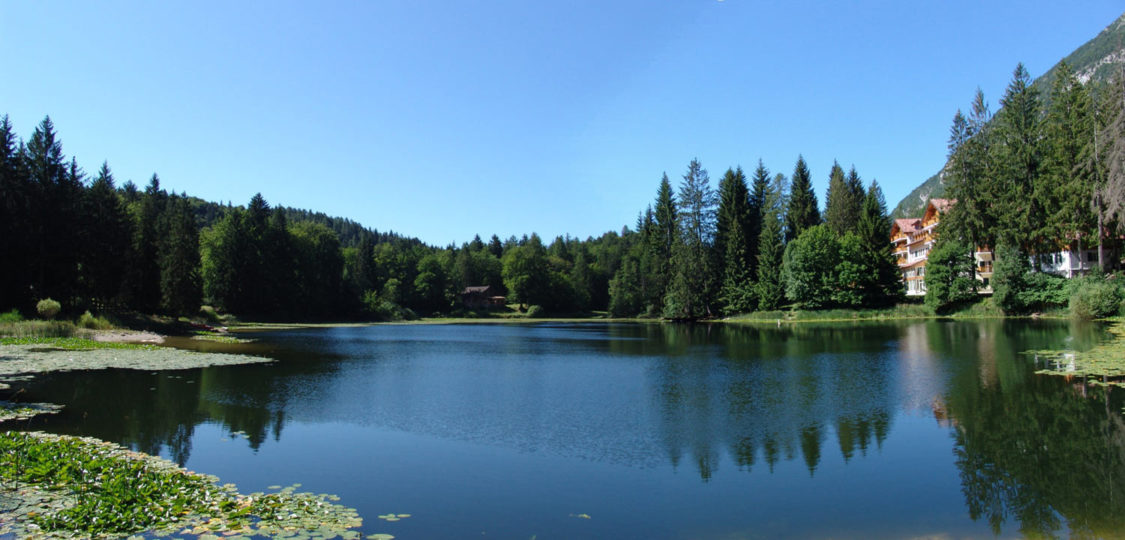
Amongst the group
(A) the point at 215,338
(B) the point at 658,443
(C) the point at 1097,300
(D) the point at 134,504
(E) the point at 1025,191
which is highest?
(E) the point at 1025,191

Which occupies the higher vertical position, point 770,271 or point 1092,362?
point 770,271

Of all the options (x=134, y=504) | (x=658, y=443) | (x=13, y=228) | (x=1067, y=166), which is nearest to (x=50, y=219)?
(x=13, y=228)

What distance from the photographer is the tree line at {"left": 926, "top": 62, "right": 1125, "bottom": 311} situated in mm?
50531

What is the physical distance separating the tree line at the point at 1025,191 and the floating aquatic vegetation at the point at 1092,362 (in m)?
21.6

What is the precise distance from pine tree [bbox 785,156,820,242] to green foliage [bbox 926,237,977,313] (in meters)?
17.8

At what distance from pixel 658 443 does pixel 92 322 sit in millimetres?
44998

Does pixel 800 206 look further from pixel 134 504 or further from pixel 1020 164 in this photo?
pixel 134 504

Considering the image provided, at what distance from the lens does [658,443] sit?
13.8 metres

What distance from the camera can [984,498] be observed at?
9.94 m

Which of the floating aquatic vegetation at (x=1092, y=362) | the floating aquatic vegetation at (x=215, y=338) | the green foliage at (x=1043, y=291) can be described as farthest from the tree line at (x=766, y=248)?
the floating aquatic vegetation at (x=215, y=338)

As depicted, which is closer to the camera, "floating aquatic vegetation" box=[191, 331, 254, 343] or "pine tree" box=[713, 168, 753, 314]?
"floating aquatic vegetation" box=[191, 331, 254, 343]

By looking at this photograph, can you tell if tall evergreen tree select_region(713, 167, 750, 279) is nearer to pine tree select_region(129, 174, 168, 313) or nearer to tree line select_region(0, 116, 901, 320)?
tree line select_region(0, 116, 901, 320)

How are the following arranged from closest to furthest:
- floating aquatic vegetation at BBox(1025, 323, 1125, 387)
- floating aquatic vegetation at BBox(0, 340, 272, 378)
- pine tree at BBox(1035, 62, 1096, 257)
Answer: floating aquatic vegetation at BBox(1025, 323, 1125, 387)
floating aquatic vegetation at BBox(0, 340, 272, 378)
pine tree at BBox(1035, 62, 1096, 257)

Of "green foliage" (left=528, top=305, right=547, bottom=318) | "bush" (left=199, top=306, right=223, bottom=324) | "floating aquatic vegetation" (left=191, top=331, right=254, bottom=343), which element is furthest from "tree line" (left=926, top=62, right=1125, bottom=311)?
"bush" (left=199, top=306, right=223, bottom=324)
